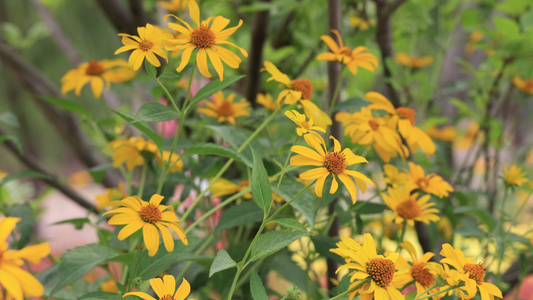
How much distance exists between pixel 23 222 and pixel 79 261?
0.58 ft

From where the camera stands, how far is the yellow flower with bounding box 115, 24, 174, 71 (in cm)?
34

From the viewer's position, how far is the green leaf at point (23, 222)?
0.47 meters

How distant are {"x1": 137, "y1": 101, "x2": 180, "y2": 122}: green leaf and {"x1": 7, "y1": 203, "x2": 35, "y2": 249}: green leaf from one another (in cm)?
22

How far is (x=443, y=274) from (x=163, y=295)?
0.19 m

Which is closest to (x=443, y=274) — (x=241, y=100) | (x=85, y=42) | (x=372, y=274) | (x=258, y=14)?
(x=372, y=274)

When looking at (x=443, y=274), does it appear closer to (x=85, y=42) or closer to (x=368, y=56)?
(x=368, y=56)

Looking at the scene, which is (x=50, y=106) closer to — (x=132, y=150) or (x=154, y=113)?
(x=132, y=150)

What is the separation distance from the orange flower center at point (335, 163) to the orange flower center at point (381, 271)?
7 centimetres

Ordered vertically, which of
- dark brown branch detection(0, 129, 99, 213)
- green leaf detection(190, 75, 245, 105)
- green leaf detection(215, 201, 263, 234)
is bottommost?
dark brown branch detection(0, 129, 99, 213)

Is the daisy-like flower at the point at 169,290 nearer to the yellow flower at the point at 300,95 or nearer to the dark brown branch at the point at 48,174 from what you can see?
the yellow flower at the point at 300,95

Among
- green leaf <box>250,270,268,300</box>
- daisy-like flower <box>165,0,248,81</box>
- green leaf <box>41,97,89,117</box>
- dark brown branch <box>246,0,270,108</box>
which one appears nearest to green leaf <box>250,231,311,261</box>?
green leaf <box>250,270,268,300</box>

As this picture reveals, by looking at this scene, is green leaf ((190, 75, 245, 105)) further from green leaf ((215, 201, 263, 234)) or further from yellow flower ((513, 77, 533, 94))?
yellow flower ((513, 77, 533, 94))

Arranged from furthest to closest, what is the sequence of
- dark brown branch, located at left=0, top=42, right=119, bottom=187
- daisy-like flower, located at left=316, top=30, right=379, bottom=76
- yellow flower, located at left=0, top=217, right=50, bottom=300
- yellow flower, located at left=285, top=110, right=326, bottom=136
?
1. dark brown branch, located at left=0, top=42, right=119, bottom=187
2. daisy-like flower, located at left=316, top=30, right=379, bottom=76
3. yellow flower, located at left=285, top=110, right=326, bottom=136
4. yellow flower, located at left=0, top=217, right=50, bottom=300

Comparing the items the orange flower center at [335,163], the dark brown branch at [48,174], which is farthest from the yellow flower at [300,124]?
the dark brown branch at [48,174]
